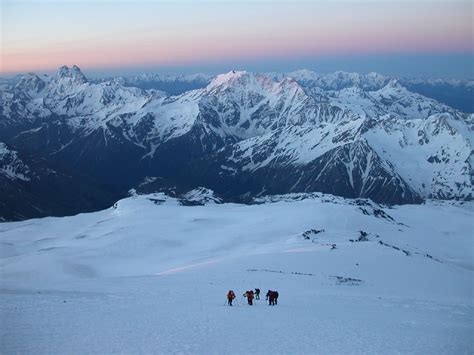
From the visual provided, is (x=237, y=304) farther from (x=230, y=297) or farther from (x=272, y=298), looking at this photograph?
(x=272, y=298)

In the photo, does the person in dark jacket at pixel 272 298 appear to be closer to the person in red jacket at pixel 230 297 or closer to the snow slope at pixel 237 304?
the snow slope at pixel 237 304

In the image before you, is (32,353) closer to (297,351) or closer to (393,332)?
(297,351)

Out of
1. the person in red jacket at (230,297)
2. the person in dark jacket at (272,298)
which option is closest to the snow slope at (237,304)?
the person in dark jacket at (272,298)

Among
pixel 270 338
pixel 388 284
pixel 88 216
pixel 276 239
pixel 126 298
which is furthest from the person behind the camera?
pixel 88 216

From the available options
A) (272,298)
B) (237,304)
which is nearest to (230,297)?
(237,304)

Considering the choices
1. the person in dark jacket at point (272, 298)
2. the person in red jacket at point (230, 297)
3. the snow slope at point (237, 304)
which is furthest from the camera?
the person in dark jacket at point (272, 298)

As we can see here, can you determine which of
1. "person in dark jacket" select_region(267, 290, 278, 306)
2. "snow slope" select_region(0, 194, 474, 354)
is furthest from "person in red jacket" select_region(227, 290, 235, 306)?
"person in dark jacket" select_region(267, 290, 278, 306)

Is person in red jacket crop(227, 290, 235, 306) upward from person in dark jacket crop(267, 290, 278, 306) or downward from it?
upward

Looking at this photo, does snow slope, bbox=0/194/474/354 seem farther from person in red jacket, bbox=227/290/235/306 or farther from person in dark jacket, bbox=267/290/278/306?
person in red jacket, bbox=227/290/235/306

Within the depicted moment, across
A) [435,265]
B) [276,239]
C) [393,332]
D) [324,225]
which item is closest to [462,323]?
[393,332]

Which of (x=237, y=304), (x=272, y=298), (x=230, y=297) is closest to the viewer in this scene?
(x=230, y=297)

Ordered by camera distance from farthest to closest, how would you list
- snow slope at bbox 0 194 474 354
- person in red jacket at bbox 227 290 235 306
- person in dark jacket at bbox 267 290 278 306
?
person in dark jacket at bbox 267 290 278 306, person in red jacket at bbox 227 290 235 306, snow slope at bbox 0 194 474 354
